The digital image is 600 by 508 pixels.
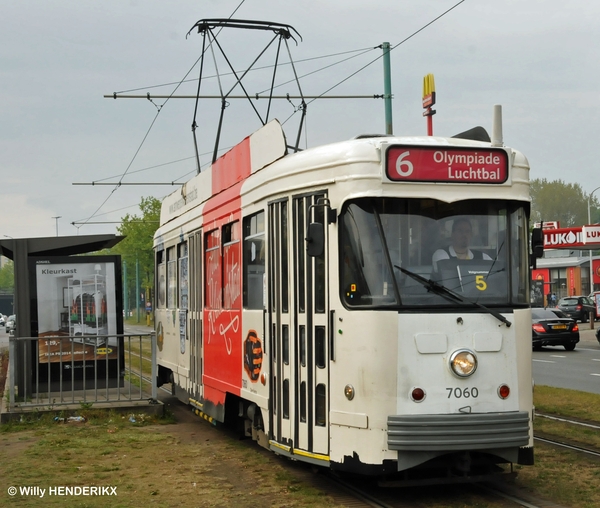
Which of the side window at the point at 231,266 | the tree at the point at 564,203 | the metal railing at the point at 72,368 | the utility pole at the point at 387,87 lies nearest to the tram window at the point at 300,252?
the side window at the point at 231,266

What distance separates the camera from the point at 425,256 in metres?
7.81

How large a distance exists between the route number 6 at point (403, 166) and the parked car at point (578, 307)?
4351 cm

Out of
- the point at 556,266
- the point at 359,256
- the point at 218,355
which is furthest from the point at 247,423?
the point at 556,266

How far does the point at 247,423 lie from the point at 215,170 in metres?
3.53

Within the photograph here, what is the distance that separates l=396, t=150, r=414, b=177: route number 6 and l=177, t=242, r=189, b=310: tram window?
6234 millimetres

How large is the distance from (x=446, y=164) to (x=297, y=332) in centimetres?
202

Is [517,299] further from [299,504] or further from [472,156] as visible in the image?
[299,504]

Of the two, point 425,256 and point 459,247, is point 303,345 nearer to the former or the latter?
point 425,256

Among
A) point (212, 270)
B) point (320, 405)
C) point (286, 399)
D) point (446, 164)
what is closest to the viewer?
point (446, 164)

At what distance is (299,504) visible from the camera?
26.0 ft

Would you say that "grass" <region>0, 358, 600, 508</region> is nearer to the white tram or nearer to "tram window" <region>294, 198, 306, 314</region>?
the white tram

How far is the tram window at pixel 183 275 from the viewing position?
537 inches

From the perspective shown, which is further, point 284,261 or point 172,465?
point 172,465

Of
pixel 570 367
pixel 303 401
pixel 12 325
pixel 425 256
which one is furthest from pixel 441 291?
pixel 12 325
